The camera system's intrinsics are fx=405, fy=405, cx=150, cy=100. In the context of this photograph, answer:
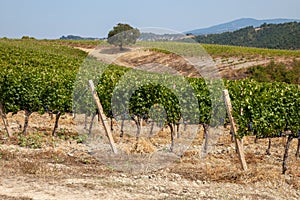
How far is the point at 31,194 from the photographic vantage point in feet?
25.3

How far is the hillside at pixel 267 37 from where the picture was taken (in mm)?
113938

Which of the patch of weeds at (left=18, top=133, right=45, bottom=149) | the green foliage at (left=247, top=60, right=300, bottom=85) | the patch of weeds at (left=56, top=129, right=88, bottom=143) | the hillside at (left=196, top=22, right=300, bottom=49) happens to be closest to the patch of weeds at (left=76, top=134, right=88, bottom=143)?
the patch of weeds at (left=56, top=129, right=88, bottom=143)

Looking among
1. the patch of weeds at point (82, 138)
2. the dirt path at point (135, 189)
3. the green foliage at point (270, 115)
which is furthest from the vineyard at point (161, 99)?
the dirt path at point (135, 189)

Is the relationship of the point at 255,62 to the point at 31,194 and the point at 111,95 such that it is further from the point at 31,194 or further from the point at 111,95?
the point at 31,194

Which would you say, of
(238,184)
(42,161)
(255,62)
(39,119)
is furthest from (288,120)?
(255,62)

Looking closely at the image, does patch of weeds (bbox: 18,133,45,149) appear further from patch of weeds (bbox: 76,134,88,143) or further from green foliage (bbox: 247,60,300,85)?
green foliage (bbox: 247,60,300,85)

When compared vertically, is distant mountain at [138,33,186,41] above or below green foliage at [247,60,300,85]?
above

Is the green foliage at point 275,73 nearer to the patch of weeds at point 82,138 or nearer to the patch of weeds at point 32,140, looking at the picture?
the patch of weeds at point 82,138

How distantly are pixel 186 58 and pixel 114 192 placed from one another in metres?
4.68

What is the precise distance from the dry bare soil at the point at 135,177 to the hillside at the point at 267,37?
103m

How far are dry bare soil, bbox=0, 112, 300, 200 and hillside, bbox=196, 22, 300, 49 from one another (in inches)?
4054

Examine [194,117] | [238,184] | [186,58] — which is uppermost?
[186,58]

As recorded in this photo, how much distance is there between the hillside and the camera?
374 feet

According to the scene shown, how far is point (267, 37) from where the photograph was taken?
135m
